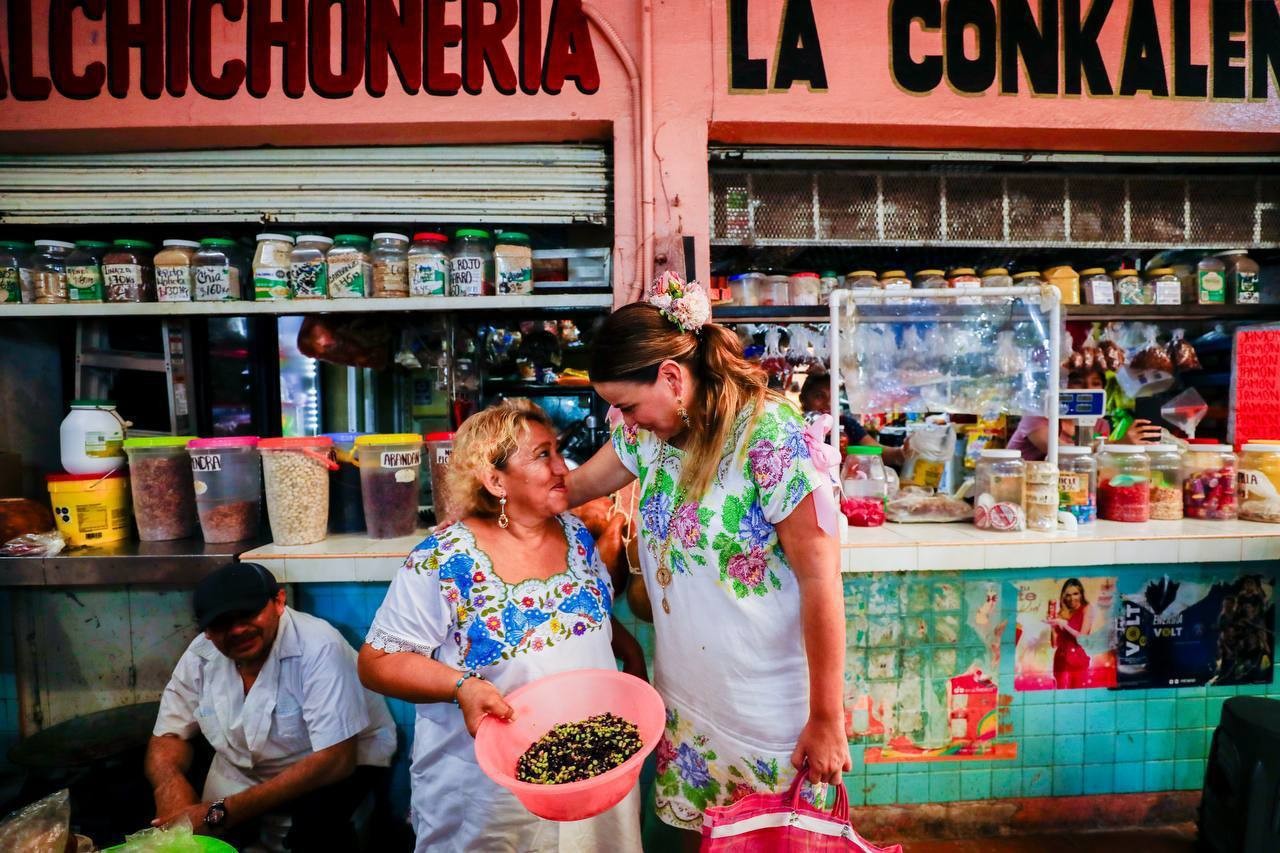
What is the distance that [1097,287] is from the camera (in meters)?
2.79

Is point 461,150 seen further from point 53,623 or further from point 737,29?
point 53,623

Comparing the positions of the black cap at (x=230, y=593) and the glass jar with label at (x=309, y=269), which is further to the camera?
the glass jar with label at (x=309, y=269)

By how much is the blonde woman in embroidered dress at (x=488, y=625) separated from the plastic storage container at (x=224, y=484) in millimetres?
1135

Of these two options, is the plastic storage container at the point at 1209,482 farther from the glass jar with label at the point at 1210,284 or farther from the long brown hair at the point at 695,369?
the long brown hair at the point at 695,369

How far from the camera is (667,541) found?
142cm

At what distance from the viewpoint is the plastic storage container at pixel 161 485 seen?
2172 millimetres

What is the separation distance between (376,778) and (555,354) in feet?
6.62

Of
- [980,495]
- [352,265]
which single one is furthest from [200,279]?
[980,495]

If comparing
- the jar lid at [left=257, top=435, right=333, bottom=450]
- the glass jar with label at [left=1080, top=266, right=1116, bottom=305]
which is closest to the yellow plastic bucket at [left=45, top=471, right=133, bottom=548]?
the jar lid at [left=257, top=435, right=333, bottom=450]

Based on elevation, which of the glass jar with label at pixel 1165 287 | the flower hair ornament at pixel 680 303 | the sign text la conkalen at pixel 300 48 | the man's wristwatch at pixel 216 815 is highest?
the sign text la conkalen at pixel 300 48

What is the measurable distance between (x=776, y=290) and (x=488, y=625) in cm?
212

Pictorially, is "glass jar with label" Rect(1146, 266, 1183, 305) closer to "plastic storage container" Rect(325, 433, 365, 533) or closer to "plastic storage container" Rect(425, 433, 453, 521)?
"plastic storage container" Rect(425, 433, 453, 521)

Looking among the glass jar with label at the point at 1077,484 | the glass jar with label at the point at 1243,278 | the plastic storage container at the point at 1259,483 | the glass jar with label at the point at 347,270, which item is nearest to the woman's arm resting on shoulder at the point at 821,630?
the glass jar with label at the point at 1077,484

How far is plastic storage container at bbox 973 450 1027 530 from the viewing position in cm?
220
